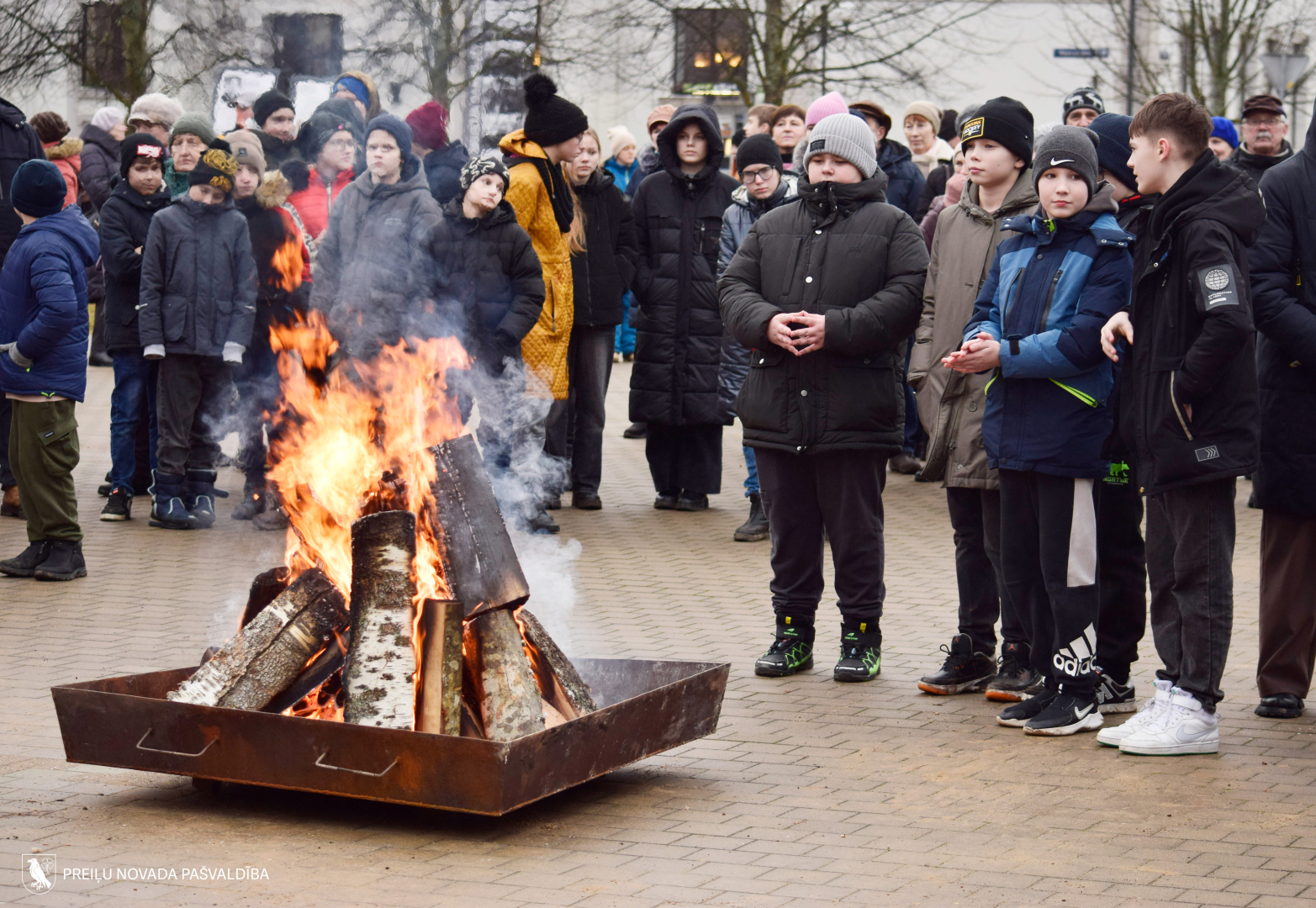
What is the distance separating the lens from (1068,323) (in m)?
6.38

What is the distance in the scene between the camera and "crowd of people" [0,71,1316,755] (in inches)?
240

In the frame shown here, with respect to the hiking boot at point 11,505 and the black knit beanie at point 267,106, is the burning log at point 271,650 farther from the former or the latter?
the hiking boot at point 11,505

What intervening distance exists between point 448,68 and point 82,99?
416 inches

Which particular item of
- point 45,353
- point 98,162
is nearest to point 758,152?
point 45,353

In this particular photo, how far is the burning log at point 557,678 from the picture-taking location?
5.64 meters

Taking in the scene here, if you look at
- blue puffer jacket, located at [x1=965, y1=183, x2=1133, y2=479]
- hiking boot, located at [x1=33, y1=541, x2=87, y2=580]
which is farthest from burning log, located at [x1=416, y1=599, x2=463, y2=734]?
hiking boot, located at [x1=33, y1=541, x2=87, y2=580]

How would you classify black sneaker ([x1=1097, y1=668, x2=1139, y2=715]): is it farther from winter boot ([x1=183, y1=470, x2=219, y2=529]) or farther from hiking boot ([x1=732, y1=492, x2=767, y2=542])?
winter boot ([x1=183, y1=470, x2=219, y2=529])

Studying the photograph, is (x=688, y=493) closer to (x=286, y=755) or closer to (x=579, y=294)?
(x=579, y=294)

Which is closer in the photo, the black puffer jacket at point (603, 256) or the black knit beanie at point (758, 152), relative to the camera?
the black knit beanie at point (758, 152)

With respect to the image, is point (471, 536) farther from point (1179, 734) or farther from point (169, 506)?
point (169, 506)

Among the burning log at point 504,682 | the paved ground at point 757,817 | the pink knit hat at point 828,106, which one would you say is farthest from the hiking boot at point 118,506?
the burning log at point 504,682

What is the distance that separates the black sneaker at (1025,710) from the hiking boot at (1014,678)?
0.23 meters

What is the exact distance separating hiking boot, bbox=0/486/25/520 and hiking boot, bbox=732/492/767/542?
187 inches

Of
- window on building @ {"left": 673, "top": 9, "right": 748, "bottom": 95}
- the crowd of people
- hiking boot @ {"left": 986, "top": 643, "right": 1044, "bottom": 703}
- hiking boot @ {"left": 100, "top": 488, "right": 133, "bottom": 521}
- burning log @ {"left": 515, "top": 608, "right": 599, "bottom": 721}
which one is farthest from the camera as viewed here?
window on building @ {"left": 673, "top": 9, "right": 748, "bottom": 95}
